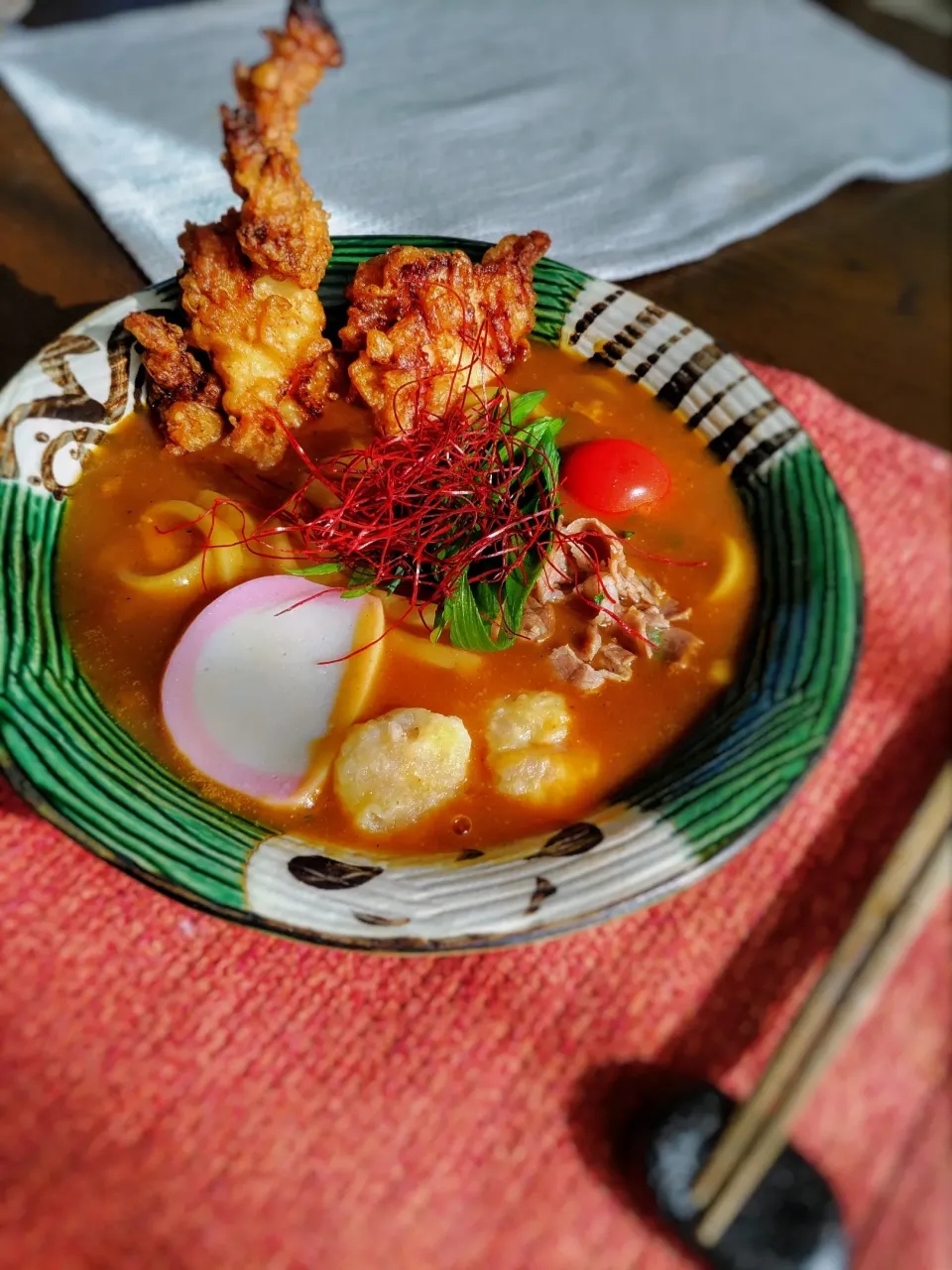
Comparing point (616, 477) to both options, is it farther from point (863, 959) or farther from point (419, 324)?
point (863, 959)

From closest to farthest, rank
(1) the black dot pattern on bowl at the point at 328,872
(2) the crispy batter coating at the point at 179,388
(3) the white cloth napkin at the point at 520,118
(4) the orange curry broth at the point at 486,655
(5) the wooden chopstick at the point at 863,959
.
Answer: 1. (5) the wooden chopstick at the point at 863,959
2. (1) the black dot pattern on bowl at the point at 328,872
3. (4) the orange curry broth at the point at 486,655
4. (2) the crispy batter coating at the point at 179,388
5. (3) the white cloth napkin at the point at 520,118

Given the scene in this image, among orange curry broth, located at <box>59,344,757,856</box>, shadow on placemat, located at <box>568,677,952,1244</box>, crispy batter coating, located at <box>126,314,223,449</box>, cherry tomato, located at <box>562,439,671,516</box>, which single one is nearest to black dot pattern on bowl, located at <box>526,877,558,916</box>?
orange curry broth, located at <box>59,344,757,856</box>

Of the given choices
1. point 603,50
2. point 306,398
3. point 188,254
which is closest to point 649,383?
point 306,398

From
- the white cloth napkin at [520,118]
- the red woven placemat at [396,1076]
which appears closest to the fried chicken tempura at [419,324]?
the white cloth napkin at [520,118]

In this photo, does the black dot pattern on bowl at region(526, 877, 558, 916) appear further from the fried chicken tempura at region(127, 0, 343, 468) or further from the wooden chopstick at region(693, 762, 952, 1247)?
the fried chicken tempura at region(127, 0, 343, 468)

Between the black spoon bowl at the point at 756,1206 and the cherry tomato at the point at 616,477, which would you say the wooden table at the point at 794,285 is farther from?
the black spoon bowl at the point at 756,1206

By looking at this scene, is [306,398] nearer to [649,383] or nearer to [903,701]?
[649,383]

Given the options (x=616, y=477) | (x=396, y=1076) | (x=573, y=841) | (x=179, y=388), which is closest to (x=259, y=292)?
(x=179, y=388)
